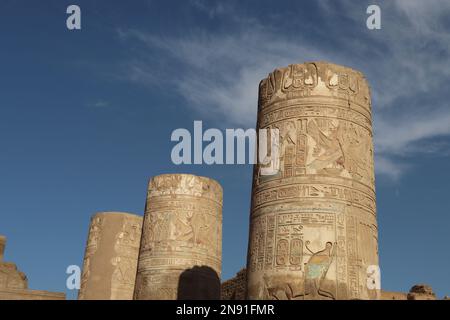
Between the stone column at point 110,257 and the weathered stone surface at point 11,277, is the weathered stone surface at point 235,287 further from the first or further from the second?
the weathered stone surface at point 11,277

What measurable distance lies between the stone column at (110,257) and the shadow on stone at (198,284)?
18.3 feet

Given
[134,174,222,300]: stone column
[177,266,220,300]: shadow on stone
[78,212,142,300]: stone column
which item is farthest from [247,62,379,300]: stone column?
[78,212,142,300]: stone column

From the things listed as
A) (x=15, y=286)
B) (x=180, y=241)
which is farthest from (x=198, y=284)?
(x=15, y=286)

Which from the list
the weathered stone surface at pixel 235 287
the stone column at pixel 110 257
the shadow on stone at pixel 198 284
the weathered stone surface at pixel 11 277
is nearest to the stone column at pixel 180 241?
the shadow on stone at pixel 198 284

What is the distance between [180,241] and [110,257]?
5.53m

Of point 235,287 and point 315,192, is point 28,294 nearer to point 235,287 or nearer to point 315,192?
point 315,192

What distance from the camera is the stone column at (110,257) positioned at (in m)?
19.3

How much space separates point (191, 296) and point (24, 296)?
171 inches

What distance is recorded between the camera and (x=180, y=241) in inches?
586

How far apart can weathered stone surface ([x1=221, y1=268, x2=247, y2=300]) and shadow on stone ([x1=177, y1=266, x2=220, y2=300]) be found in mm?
3843
